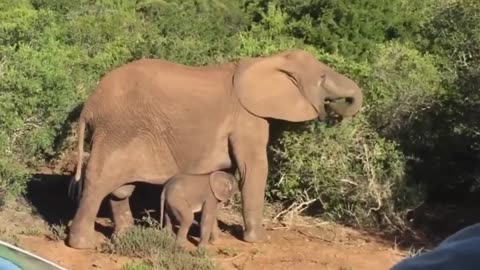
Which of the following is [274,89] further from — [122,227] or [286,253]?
[122,227]

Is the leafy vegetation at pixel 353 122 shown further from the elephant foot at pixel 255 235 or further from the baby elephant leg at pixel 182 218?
the baby elephant leg at pixel 182 218

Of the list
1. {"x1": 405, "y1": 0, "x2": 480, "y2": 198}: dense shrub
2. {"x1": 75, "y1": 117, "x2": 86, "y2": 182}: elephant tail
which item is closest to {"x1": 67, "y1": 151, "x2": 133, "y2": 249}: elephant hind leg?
{"x1": 75, "y1": 117, "x2": 86, "y2": 182}: elephant tail

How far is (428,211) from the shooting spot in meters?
9.59

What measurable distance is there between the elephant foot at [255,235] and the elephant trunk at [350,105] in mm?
1277

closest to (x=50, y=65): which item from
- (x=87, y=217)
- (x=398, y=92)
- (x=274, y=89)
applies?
(x=87, y=217)

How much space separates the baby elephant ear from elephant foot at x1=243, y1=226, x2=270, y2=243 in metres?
0.51

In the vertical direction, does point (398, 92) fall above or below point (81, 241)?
above

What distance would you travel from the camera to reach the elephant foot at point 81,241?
816 centimetres

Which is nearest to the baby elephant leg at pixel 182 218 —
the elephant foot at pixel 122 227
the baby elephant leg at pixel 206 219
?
the baby elephant leg at pixel 206 219

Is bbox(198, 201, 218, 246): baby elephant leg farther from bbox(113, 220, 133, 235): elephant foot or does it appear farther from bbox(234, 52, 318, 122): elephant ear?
bbox(234, 52, 318, 122): elephant ear

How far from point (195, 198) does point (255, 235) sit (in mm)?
784

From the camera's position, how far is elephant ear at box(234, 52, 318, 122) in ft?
28.6

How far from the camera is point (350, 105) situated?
896 cm

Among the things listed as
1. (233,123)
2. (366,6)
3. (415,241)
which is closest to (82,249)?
(233,123)
